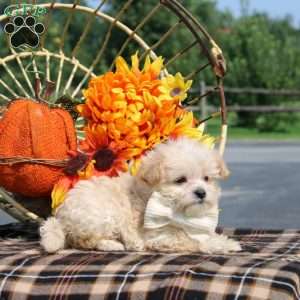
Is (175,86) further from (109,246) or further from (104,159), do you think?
(109,246)

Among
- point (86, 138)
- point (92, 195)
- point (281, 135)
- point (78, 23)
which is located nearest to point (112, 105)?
point (86, 138)

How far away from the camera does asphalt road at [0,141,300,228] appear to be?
612 centimetres

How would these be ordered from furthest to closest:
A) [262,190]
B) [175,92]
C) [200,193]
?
1. [262,190]
2. [175,92]
3. [200,193]

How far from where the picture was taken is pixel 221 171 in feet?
9.59

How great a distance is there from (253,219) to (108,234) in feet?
10.9

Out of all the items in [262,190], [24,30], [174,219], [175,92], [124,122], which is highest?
[24,30]

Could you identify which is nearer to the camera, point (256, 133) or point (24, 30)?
point (24, 30)

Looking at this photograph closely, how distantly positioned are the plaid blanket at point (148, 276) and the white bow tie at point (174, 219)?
153 mm

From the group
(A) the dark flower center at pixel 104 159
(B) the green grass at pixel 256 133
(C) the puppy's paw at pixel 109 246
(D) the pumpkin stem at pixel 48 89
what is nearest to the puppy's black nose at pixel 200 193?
(C) the puppy's paw at pixel 109 246

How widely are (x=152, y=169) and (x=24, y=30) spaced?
117cm

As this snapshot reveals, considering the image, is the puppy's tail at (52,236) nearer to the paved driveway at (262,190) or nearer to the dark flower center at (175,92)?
the dark flower center at (175,92)

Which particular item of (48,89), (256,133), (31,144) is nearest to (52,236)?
(31,144)

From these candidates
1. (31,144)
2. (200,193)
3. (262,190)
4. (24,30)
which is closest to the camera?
(200,193)

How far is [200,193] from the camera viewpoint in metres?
2.81
